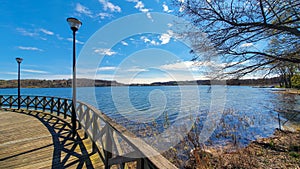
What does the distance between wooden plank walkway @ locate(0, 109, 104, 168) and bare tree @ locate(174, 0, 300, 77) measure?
335cm

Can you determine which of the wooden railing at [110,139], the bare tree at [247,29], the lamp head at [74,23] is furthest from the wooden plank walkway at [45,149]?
the bare tree at [247,29]

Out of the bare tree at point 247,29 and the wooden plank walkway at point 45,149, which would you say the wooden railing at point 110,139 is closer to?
the wooden plank walkway at point 45,149

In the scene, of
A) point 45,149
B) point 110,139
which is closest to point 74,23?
point 45,149

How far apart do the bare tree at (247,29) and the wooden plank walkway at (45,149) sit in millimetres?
3349

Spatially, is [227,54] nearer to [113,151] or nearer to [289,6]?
[289,6]

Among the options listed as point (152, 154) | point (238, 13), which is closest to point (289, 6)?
point (238, 13)

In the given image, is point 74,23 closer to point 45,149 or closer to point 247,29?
point 45,149

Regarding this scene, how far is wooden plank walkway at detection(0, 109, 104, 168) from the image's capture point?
8.36 feet

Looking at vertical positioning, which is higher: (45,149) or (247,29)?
(247,29)

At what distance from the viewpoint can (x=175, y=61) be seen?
14.5ft

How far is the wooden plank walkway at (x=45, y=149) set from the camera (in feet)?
8.36

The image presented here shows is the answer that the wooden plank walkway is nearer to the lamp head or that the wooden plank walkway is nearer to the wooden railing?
the wooden railing

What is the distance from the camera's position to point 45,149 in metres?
3.11

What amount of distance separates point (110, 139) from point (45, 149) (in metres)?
1.97
